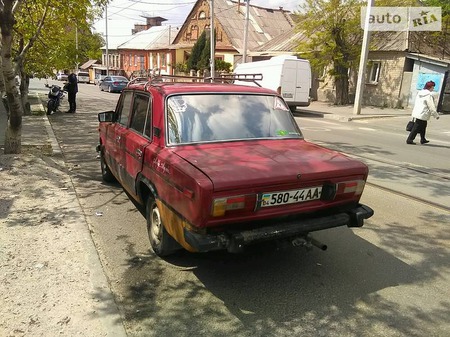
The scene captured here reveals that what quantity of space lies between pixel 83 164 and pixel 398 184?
5942 mm

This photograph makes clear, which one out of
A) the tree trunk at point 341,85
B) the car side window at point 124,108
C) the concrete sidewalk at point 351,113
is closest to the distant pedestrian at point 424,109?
the concrete sidewalk at point 351,113

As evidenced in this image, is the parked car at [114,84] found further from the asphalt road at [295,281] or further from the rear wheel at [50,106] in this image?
the asphalt road at [295,281]

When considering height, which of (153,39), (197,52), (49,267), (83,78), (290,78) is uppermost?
(153,39)

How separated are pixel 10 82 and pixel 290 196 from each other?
6.12 m

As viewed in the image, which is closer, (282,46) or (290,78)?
(290,78)

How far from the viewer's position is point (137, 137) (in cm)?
439

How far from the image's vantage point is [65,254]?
3.86 meters

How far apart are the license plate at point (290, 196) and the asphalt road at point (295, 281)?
778mm

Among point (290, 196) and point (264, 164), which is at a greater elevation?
point (264, 164)

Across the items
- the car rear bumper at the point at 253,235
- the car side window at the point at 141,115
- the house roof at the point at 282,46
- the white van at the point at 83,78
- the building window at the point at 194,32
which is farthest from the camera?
the white van at the point at 83,78

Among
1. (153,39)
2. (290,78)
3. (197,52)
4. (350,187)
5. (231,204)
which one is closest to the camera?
(231,204)

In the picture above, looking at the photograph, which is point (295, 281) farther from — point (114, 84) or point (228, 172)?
point (114, 84)

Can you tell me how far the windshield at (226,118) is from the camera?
3852 mm

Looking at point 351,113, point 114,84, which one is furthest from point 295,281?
point 114,84
